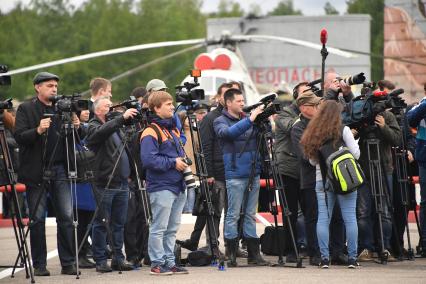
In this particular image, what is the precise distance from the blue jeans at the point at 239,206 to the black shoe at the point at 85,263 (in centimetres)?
152

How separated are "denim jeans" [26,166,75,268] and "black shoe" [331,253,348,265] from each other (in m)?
2.91

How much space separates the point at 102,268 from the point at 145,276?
0.70 m

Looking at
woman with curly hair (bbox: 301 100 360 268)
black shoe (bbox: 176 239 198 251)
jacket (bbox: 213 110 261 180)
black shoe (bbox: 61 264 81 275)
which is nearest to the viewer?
black shoe (bbox: 61 264 81 275)

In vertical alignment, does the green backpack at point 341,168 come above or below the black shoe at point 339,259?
above

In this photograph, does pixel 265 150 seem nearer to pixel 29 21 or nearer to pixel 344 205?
pixel 344 205

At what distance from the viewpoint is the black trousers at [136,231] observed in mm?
14516

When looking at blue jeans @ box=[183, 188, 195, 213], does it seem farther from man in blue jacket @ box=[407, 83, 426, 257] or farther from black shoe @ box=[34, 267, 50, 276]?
black shoe @ box=[34, 267, 50, 276]

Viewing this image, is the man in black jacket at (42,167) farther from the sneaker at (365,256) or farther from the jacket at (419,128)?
the jacket at (419,128)

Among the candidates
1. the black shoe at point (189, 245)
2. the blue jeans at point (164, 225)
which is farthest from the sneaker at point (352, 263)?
the black shoe at point (189, 245)

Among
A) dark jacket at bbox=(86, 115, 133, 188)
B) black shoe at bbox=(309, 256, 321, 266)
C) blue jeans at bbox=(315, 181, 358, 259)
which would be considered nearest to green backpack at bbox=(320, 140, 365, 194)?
blue jeans at bbox=(315, 181, 358, 259)

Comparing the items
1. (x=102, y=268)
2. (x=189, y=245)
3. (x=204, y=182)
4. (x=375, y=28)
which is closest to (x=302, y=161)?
(x=204, y=182)

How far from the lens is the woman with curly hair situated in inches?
535

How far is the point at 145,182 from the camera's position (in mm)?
13688

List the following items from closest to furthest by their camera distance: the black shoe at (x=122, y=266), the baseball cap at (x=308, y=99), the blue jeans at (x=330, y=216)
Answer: the blue jeans at (x=330, y=216)
the black shoe at (x=122, y=266)
the baseball cap at (x=308, y=99)
